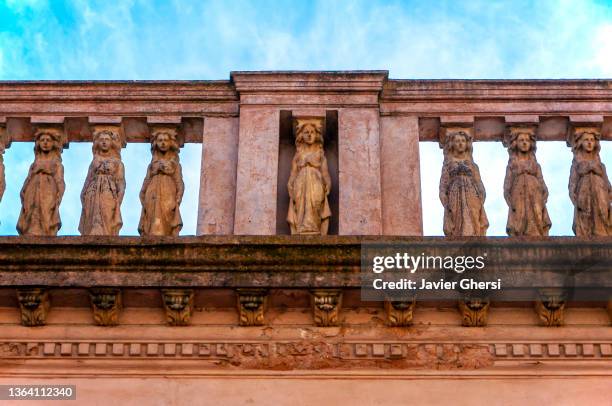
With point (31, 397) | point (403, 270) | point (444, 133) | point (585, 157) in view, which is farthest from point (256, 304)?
point (585, 157)

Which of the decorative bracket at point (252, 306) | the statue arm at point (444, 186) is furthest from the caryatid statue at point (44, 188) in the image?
the statue arm at point (444, 186)

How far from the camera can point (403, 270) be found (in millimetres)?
10477

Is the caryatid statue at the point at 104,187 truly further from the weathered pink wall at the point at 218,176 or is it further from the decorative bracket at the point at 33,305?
the decorative bracket at the point at 33,305

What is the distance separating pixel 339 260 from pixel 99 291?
6.67 feet

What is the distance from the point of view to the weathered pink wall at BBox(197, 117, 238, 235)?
11633 mm

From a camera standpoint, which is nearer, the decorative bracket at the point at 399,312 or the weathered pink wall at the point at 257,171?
the decorative bracket at the point at 399,312

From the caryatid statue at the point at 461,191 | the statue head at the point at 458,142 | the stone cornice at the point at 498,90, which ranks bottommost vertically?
the caryatid statue at the point at 461,191

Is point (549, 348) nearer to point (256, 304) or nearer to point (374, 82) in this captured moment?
point (256, 304)

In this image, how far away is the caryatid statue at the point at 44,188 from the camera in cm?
1160

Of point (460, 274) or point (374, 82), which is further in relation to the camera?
point (374, 82)

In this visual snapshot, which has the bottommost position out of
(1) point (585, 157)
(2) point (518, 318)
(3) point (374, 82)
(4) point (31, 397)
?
(4) point (31, 397)

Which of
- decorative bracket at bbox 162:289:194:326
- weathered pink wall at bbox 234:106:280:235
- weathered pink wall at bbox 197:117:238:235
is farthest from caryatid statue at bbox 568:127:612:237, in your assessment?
decorative bracket at bbox 162:289:194:326

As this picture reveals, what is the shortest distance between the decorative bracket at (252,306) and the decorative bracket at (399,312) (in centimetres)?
104

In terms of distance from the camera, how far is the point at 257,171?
38.9 ft
